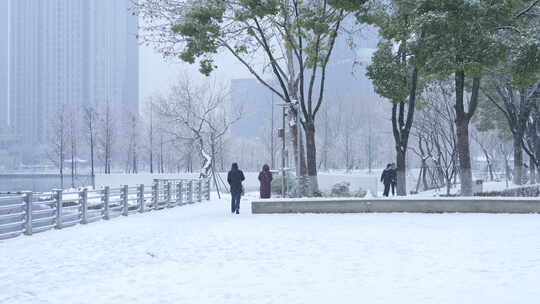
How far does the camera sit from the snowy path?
21.1 ft

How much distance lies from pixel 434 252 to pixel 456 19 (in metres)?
9.68

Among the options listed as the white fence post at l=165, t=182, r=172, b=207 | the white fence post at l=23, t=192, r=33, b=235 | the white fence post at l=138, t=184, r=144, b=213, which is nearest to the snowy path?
the white fence post at l=23, t=192, r=33, b=235

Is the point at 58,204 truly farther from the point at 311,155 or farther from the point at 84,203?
the point at 311,155

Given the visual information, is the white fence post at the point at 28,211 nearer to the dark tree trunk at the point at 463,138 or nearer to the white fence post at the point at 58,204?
the white fence post at the point at 58,204

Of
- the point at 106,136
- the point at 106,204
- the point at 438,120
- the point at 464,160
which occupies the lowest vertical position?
the point at 106,204

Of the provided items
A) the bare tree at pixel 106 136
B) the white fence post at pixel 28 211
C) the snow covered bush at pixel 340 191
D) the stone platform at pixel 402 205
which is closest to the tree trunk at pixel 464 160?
the stone platform at pixel 402 205

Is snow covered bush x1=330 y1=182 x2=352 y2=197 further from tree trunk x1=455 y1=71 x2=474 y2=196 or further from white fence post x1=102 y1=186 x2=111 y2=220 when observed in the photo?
white fence post x1=102 y1=186 x2=111 y2=220

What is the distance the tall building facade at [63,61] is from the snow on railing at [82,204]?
309 feet

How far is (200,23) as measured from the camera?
20375 millimetres

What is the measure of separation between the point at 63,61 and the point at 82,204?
4369 inches

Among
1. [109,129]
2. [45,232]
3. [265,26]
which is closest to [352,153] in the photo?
[109,129]

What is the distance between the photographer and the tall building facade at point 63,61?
116875 mm

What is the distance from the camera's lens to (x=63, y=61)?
118m

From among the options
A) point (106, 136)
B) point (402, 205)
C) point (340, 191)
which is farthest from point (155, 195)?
point (106, 136)
